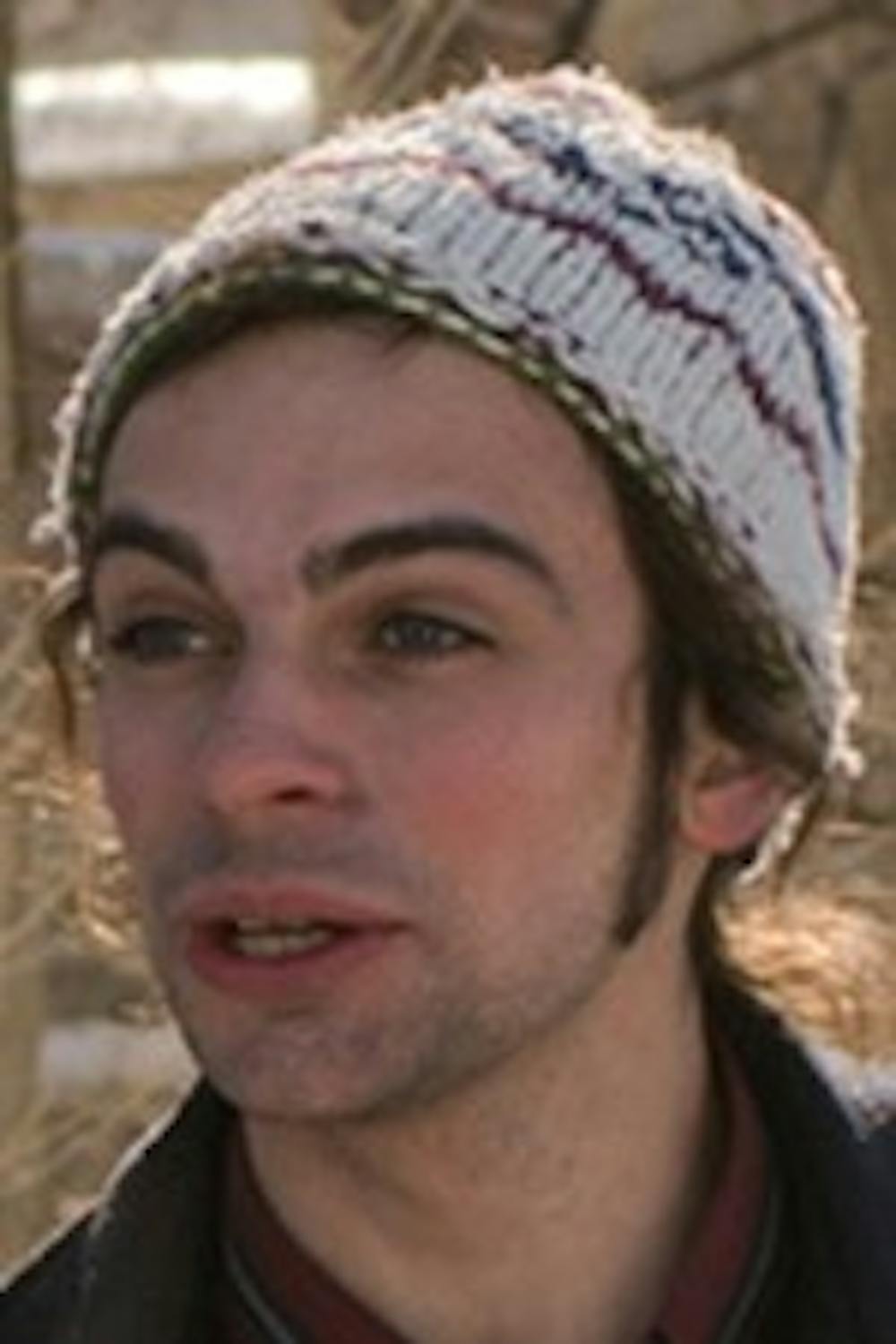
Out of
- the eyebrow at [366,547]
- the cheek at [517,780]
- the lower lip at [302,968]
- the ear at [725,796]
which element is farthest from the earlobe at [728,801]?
the lower lip at [302,968]

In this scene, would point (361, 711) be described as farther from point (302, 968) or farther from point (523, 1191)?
point (523, 1191)

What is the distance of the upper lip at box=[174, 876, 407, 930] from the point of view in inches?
103

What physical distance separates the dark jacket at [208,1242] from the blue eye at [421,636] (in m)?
0.34

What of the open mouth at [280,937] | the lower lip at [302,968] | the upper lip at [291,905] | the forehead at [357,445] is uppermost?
the forehead at [357,445]

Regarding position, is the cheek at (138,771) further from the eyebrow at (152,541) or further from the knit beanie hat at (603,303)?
the knit beanie hat at (603,303)

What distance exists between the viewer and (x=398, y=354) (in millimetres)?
2723

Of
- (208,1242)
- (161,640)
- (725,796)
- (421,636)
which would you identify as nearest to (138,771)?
(161,640)

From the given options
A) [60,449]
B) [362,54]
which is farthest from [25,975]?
[60,449]

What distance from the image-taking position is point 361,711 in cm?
266

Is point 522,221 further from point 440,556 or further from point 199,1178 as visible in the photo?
point 199,1178

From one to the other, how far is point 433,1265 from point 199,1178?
16 centimetres

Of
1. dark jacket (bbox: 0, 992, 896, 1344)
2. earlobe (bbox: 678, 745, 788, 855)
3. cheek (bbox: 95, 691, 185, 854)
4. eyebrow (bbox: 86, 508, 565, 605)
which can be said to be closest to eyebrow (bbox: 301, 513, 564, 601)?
eyebrow (bbox: 86, 508, 565, 605)

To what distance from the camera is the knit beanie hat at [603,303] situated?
2740mm

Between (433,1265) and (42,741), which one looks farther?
(42,741)
